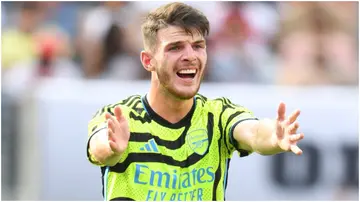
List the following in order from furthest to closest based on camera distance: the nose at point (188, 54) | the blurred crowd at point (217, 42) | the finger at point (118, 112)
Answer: the blurred crowd at point (217, 42) < the nose at point (188, 54) < the finger at point (118, 112)

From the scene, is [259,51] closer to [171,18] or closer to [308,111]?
[308,111]

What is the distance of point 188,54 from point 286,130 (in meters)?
0.81

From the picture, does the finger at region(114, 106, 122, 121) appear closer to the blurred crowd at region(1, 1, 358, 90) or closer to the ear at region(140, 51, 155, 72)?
the ear at region(140, 51, 155, 72)

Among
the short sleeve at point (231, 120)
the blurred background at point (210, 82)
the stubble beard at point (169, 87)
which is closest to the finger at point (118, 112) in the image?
the stubble beard at point (169, 87)

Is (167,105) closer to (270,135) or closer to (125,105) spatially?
(125,105)

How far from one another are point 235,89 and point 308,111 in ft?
2.99

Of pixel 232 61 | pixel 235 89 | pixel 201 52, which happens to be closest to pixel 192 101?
pixel 201 52

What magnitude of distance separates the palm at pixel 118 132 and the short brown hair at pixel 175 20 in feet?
2.01

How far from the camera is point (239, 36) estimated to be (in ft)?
43.0

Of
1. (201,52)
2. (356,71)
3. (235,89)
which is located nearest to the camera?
(201,52)

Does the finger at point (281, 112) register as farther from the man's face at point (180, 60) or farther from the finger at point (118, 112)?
the finger at point (118, 112)

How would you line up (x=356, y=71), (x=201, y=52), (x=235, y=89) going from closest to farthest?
(x=201, y=52), (x=235, y=89), (x=356, y=71)

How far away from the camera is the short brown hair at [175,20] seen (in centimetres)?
696

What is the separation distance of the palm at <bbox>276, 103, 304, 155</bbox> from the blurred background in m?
5.33
